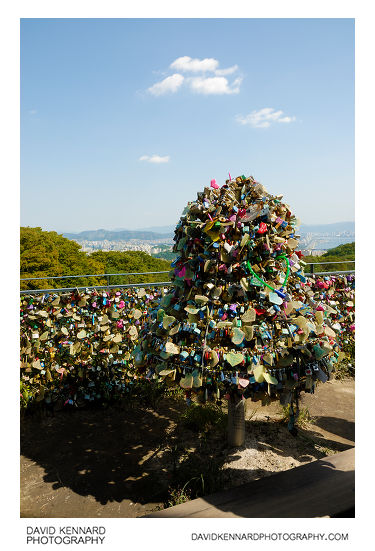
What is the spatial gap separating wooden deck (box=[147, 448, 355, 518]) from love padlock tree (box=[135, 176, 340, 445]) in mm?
622

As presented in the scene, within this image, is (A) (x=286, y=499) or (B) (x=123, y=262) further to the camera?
(B) (x=123, y=262)

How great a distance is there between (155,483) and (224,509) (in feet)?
5.98

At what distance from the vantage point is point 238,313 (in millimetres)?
2803

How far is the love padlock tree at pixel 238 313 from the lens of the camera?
8.71ft

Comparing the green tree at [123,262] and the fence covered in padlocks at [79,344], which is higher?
the green tree at [123,262]

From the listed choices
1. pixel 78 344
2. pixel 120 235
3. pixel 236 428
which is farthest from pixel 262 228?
pixel 120 235

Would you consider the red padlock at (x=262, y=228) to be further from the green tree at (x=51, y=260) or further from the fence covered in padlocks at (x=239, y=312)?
the green tree at (x=51, y=260)

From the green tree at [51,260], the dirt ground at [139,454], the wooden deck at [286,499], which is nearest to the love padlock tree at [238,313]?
the wooden deck at [286,499]

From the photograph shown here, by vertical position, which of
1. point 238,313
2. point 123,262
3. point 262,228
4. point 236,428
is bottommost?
point 236,428

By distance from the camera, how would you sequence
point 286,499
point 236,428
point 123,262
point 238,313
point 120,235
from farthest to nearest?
point 120,235, point 123,262, point 236,428, point 238,313, point 286,499
